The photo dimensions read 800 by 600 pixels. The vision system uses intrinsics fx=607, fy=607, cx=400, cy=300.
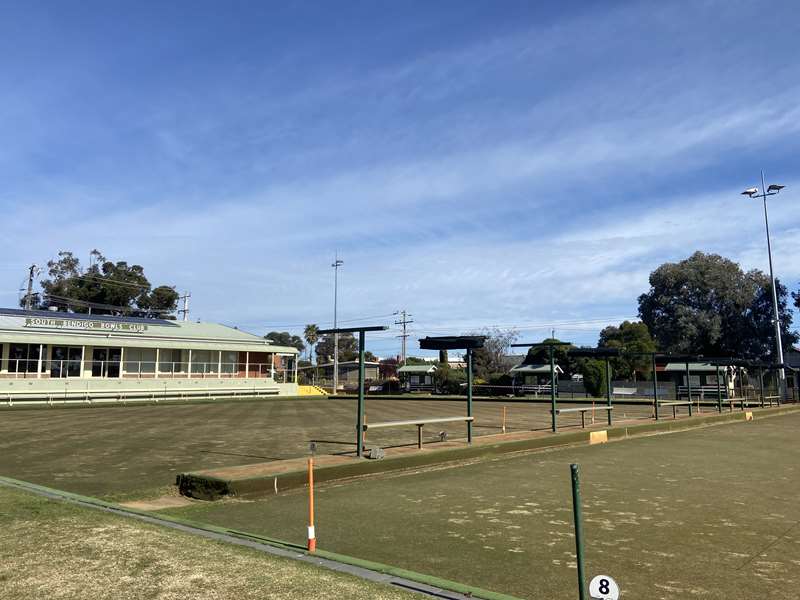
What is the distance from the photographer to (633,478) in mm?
10008

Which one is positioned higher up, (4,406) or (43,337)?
(43,337)

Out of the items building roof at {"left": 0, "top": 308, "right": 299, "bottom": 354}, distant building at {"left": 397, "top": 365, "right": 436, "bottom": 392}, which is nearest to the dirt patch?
building roof at {"left": 0, "top": 308, "right": 299, "bottom": 354}

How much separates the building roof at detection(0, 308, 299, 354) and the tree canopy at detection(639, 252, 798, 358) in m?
41.6

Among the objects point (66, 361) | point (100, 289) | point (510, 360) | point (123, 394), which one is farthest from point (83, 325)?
point (510, 360)

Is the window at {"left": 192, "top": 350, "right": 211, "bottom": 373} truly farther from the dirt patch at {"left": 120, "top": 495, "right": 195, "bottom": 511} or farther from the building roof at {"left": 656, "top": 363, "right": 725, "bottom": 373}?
the dirt patch at {"left": 120, "top": 495, "right": 195, "bottom": 511}

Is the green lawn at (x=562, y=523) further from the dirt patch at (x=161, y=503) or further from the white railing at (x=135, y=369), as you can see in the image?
the white railing at (x=135, y=369)

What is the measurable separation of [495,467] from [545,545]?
5459 mm

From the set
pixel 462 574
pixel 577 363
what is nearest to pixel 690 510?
pixel 462 574

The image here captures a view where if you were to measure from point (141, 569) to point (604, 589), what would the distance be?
344cm

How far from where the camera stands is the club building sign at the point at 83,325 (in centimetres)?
3991

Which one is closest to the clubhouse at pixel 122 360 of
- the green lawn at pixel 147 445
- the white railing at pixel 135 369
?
the white railing at pixel 135 369

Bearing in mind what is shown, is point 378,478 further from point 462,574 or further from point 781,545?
point 781,545

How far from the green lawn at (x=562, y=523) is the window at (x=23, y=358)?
34414 millimetres

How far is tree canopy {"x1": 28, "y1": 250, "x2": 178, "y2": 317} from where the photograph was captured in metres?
68.4
